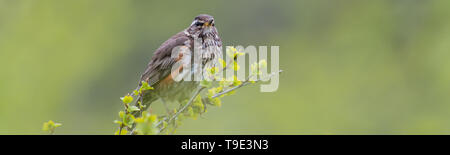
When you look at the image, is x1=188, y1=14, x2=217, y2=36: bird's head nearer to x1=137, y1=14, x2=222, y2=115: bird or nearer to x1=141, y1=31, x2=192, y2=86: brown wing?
x1=137, y1=14, x2=222, y2=115: bird

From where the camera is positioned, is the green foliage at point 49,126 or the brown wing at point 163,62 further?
the brown wing at point 163,62

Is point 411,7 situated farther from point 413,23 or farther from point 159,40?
point 159,40

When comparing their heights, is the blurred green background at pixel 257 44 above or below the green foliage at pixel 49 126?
above

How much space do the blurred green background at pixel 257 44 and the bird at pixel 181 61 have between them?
713 centimetres

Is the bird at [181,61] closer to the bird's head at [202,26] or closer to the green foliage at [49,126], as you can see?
the bird's head at [202,26]

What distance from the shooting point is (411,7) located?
16.5 metres

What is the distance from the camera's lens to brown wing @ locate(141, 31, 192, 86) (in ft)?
17.9

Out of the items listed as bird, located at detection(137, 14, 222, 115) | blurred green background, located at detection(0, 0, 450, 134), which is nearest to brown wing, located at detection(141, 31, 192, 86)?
bird, located at detection(137, 14, 222, 115)

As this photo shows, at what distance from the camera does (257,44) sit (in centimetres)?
1473

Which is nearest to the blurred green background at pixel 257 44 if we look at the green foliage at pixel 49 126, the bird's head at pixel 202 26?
the bird's head at pixel 202 26

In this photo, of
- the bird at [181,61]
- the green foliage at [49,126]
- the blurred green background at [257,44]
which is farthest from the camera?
the blurred green background at [257,44]

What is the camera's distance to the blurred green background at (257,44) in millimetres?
13633

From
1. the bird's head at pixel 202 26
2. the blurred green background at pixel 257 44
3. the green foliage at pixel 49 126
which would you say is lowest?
the green foliage at pixel 49 126
